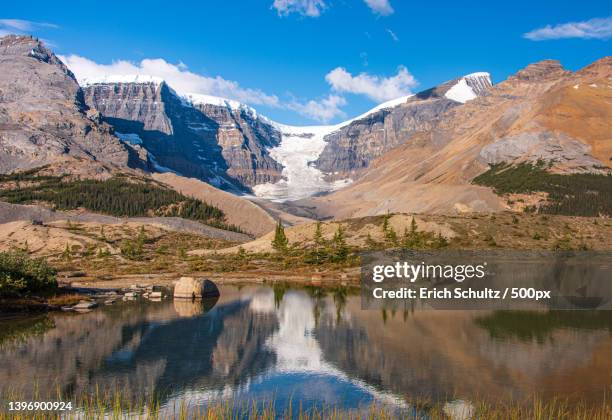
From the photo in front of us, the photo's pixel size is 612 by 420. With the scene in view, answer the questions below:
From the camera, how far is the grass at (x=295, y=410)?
24.8 meters

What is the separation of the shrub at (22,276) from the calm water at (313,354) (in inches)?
227

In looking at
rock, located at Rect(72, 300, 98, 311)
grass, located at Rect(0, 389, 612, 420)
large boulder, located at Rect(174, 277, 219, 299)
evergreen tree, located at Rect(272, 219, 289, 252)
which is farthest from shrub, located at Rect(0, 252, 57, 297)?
evergreen tree, located at Rect(272, 219, 289, 252)

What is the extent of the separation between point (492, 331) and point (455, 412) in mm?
23360

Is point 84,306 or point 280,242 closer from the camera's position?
point 84,306

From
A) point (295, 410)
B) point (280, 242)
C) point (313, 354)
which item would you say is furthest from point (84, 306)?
point (280, 242)

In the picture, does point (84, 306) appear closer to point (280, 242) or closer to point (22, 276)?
point (22, 276)


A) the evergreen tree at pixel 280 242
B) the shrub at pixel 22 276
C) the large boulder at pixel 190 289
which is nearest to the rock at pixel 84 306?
the shrub at pixel 22 276

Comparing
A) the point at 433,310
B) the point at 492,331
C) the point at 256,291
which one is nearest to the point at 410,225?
the point at 256,291

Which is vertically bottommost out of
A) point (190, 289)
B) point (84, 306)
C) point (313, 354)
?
point (313, 354)

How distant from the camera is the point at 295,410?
27.2 meters

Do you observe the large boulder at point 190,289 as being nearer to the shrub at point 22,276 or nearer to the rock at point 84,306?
the rock at point 84,306

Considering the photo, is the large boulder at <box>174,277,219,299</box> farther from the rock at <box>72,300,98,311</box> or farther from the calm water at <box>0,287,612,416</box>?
the rock at <box>72,300,98,311</box>

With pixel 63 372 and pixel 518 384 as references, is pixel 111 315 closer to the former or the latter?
pixel 63 372

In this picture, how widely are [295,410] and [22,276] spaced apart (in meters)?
40.4
